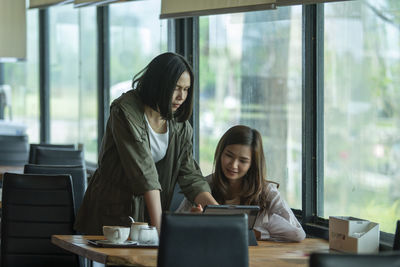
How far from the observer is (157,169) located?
380 cm

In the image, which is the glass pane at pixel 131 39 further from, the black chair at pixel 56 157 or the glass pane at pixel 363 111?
the glass pane at pixel 363 111

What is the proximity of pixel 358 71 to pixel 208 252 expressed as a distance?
64.7 inches

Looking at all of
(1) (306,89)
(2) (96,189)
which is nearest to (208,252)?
(2) (96,189)

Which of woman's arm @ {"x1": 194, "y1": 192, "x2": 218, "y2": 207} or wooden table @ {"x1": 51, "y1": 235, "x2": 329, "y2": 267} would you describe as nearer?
wooden table @ {"x1": 51, "y1": 235, "x2": 329, "y2": 267}

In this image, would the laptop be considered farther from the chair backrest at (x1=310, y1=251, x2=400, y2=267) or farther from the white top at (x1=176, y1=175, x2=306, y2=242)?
the chair backrest at (x1=310, y1=251, x2=400, y2=267)

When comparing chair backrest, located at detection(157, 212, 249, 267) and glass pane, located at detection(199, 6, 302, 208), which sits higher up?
glass pane, located at detection(199, 6, 302, 208)

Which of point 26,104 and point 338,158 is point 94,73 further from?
point 338,158

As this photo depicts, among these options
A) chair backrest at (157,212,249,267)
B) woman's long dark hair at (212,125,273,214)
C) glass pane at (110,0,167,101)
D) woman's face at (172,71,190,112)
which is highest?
glass pane at (110,0,167,101)

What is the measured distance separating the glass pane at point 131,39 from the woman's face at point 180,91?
2400 mm

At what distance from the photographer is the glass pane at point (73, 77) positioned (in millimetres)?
7641

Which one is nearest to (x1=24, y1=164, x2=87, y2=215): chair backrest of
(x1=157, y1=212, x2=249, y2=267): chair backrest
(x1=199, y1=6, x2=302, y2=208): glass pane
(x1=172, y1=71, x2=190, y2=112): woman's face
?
(x1=199, y1=6, x2=302, y2=208): glass pane

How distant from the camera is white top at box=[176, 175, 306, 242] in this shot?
3.62m

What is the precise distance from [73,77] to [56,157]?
241 centimetres

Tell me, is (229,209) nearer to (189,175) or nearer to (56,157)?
(189,175)
